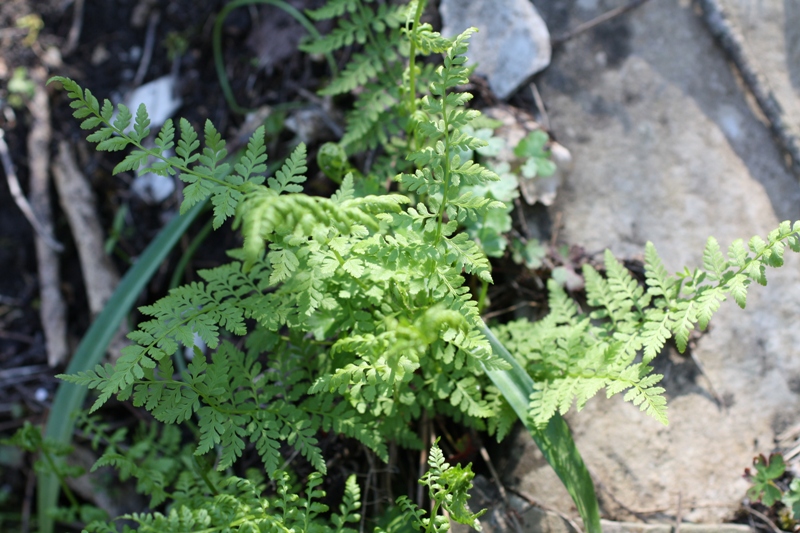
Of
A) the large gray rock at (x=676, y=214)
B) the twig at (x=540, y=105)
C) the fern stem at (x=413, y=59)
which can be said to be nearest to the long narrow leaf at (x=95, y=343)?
the fern stem at (x=413, y=59)

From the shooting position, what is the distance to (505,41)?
3.20 m

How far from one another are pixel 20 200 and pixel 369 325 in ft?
10.3

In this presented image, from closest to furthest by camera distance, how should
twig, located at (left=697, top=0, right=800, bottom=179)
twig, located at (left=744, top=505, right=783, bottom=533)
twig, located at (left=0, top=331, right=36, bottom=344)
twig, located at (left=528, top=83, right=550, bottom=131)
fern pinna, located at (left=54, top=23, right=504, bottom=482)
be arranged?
fern pinna, located at (left=54, top=23, right=504, bottom=482)
twig, located at (left=744, top=505, right=783, bottom=533)
twig, located at (left=697, top=0, right=800, bottom=179)
twig, located at (left=528, top=83, right=550, bottom=131)
twig, located at (left=0, top=331, right=36, bottom=344)

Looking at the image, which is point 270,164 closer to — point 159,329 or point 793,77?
point 159,329

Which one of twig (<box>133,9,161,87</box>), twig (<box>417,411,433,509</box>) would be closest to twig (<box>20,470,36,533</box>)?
twig (<box>417,411,433,509</box>)

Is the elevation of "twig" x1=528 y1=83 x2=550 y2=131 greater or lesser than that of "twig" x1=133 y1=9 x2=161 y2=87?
lesser

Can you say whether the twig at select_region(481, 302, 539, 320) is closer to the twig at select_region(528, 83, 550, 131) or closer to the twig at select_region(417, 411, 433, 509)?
the twig at select_region(417, 411, 433, 509)

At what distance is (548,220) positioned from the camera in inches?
119

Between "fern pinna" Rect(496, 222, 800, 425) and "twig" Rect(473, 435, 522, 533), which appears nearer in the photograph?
"fern pinna" Rect(496, 222, 800, 425)

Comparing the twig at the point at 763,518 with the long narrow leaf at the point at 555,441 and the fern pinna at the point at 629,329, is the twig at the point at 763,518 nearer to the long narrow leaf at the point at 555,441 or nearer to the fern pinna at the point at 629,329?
the long narrow leaf at the point at 555,441

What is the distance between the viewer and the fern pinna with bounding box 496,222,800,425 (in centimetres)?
193

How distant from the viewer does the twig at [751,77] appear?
9.80ft

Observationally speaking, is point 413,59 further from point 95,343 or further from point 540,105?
point 95,343

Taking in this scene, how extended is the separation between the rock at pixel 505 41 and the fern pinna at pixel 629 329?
1.32 m
